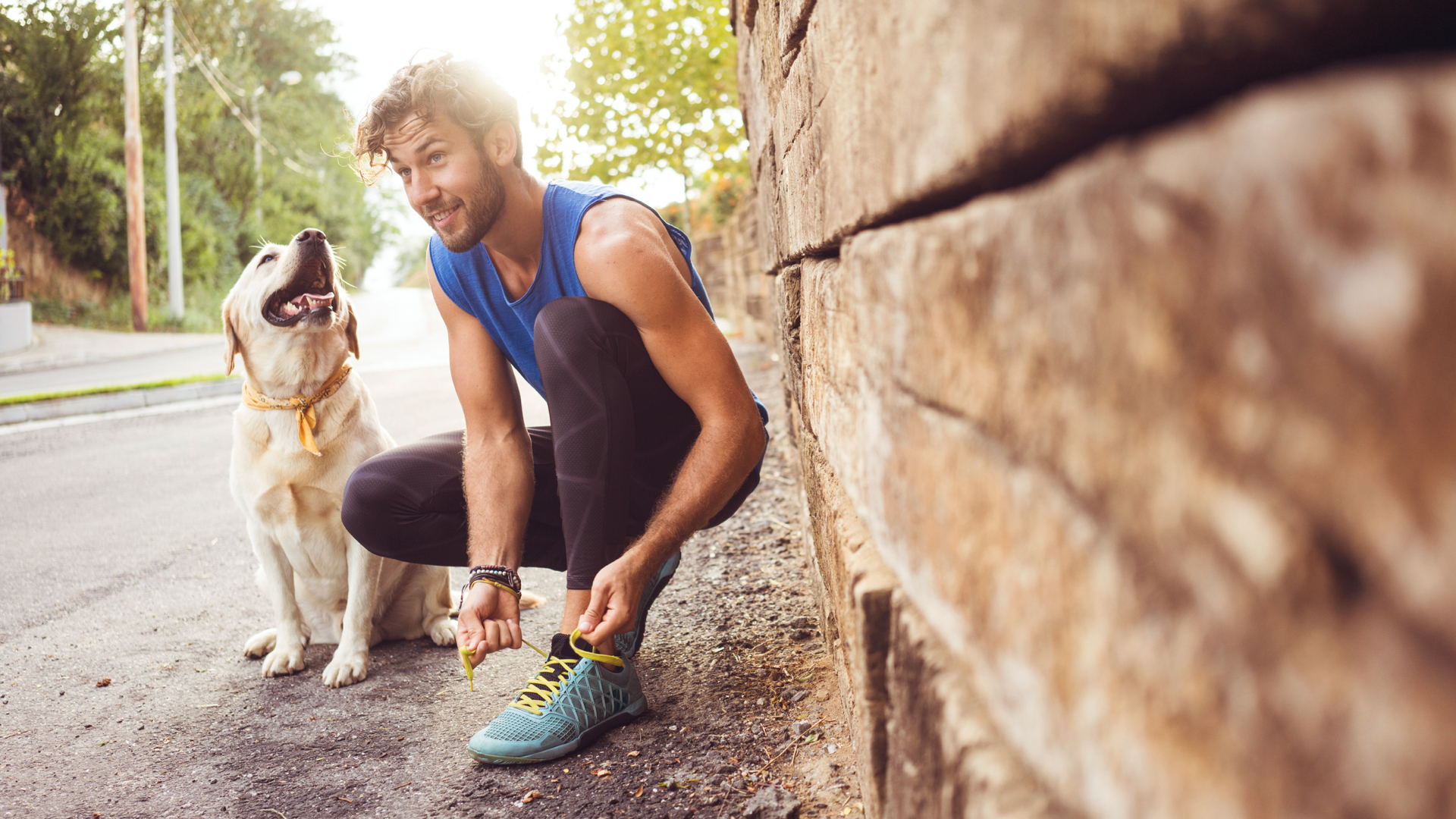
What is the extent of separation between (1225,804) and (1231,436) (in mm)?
165

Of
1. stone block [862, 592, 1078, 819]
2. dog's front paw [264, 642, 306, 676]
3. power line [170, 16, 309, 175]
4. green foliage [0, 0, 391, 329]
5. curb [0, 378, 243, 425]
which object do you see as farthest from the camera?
power line [170, 16, 309, 175]

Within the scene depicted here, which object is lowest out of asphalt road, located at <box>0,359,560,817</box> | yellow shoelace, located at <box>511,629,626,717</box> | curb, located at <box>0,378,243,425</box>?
asphalt road, located at <box>0,359,560,817</box>

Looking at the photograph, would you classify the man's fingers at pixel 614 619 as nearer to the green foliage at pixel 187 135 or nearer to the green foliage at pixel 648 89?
the green foliage at pixel 648 89

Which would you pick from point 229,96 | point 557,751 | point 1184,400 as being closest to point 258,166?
point 229,96

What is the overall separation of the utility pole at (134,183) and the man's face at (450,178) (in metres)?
18.2

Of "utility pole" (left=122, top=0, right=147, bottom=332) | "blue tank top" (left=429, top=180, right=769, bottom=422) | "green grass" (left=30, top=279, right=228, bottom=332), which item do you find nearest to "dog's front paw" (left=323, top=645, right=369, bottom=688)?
"blue tank top" (left=429, top=180, right=769, bottom=422)

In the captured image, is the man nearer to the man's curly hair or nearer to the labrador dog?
the man's curly hair

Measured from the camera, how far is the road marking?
711 cm

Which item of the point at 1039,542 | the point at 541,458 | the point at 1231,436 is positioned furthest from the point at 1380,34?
the point at 541,458

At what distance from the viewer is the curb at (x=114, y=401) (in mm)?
7727

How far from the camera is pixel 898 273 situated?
0.84 m

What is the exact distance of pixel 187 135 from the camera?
22453mm

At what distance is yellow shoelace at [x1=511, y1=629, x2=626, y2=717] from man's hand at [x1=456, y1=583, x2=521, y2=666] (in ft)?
0.34

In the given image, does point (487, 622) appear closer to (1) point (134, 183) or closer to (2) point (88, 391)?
(2) point (88, 391)
